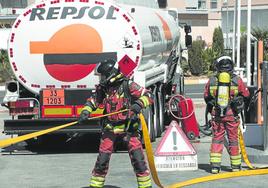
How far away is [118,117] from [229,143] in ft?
8.16

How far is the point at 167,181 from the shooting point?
10.9 metres

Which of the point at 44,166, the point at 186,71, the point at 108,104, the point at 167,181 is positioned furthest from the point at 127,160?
the point at 186,71

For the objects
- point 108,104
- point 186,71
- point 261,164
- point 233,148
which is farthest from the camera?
point 186,71

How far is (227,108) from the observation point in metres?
11.3

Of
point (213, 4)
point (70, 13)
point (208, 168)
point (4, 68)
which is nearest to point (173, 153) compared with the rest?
point (208, 168)

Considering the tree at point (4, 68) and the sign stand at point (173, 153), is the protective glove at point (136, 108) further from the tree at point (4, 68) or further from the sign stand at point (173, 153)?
the tree at point (4, 68)

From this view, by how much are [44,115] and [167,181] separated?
138 inches

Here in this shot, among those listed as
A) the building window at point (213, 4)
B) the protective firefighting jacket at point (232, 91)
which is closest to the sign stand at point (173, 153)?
the protective firefighting jacket at point (232, 91)

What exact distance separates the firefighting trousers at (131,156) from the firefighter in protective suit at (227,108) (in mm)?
2153

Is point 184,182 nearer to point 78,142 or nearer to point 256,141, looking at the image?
point 256,141

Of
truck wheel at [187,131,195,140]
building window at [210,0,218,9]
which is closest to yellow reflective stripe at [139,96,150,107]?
truck wheel at [187,131,195,140]

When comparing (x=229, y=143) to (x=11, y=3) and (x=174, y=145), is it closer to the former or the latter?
(x=174, y=145)

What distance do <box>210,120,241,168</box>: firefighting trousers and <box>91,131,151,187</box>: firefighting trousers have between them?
2.13 m

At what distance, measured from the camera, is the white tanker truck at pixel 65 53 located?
13219 mm
